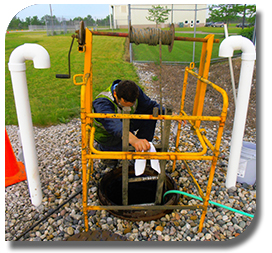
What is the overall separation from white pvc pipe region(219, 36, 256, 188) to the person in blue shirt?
1065 millimetres

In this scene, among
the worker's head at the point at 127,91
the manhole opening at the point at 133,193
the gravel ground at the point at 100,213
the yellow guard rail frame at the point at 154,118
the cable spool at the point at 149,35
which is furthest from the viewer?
the manhole opening at the point at 133,193

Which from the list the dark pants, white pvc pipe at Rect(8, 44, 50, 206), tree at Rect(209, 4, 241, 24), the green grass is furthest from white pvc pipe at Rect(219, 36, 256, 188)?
tree at Rect(209, 4, 241, 24)

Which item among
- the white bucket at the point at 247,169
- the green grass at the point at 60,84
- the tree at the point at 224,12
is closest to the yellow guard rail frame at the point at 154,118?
the white bucket at the point at 247,169

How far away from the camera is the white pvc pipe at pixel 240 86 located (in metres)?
2.36

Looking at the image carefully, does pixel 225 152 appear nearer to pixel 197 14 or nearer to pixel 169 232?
pixel 169 232

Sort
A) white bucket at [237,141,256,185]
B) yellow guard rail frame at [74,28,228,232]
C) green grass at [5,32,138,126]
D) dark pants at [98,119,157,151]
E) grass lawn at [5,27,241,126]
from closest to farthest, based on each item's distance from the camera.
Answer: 1. yellow guard rail frame at [74,28,228,232]
2. white bucket at [237,141,256,185]
3. dark pants at [98,119,157,151]
4. green grass at [5,32,138,126]
5. grass lawn at [5,27,241,126]

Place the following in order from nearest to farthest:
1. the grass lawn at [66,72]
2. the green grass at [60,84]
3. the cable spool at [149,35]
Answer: the cable spool at [149,35] → the green grass at [60,84] → the grass lawn at [66,72]

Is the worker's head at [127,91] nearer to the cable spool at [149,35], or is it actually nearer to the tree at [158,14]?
the cable spool at [149,35]

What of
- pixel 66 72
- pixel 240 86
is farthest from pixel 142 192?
pixel 66 72

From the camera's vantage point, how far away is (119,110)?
2666 mm

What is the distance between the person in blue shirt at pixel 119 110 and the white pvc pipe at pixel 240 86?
41.9 inches

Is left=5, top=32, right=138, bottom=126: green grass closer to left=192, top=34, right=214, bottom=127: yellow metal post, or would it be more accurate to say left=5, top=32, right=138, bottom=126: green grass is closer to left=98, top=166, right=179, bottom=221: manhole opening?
left=98, top=166, right=179, bottom=221: manhole opening

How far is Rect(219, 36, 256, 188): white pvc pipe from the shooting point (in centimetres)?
236

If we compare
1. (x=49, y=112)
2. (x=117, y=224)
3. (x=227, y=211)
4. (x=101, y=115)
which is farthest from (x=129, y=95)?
(x=49, y=112)
